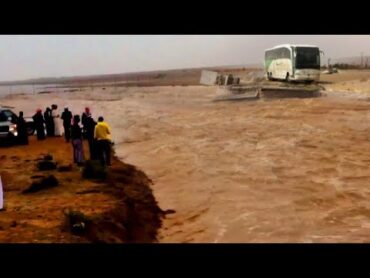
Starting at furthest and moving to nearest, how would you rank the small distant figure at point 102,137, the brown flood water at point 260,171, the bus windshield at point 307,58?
the bus windshield at point 307,58 < the small distant figure at point 102,137 < the brown flood water at point 260,171

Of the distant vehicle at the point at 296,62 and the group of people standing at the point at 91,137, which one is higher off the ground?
the distant vehicle at the point at 296,62

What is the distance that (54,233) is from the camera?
6.44 meters

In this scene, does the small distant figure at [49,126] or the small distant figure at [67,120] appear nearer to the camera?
the small distant figure at [67,120]

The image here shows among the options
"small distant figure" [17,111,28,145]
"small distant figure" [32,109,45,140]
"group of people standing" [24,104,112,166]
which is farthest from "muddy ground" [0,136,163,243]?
"small distant figure" [32,109,45,140]

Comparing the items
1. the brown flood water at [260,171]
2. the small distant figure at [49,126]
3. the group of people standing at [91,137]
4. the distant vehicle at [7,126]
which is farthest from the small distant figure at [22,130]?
the brown flood water at [260,171]

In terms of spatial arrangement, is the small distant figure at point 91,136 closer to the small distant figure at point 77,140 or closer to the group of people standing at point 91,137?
the group of people standing at point 91,137

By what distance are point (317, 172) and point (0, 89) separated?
55.3 m

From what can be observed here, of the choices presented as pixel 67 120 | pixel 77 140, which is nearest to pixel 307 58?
pixel 67 120

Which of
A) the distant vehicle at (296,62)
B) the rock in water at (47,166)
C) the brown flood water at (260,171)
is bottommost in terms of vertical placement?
the brown flood water at (260,171)

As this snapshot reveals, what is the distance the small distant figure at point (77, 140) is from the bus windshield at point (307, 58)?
12551mm

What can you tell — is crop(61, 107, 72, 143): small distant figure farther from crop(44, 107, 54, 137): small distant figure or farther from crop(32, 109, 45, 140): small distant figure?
crop(44, 107, 54, 137): small distant figure

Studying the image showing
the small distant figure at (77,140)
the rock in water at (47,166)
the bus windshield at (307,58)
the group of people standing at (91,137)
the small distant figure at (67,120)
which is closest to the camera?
the group of people standing at (91,137)

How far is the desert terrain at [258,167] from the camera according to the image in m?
7.86

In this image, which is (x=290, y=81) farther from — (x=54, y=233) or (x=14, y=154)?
(x=54, y=233)
